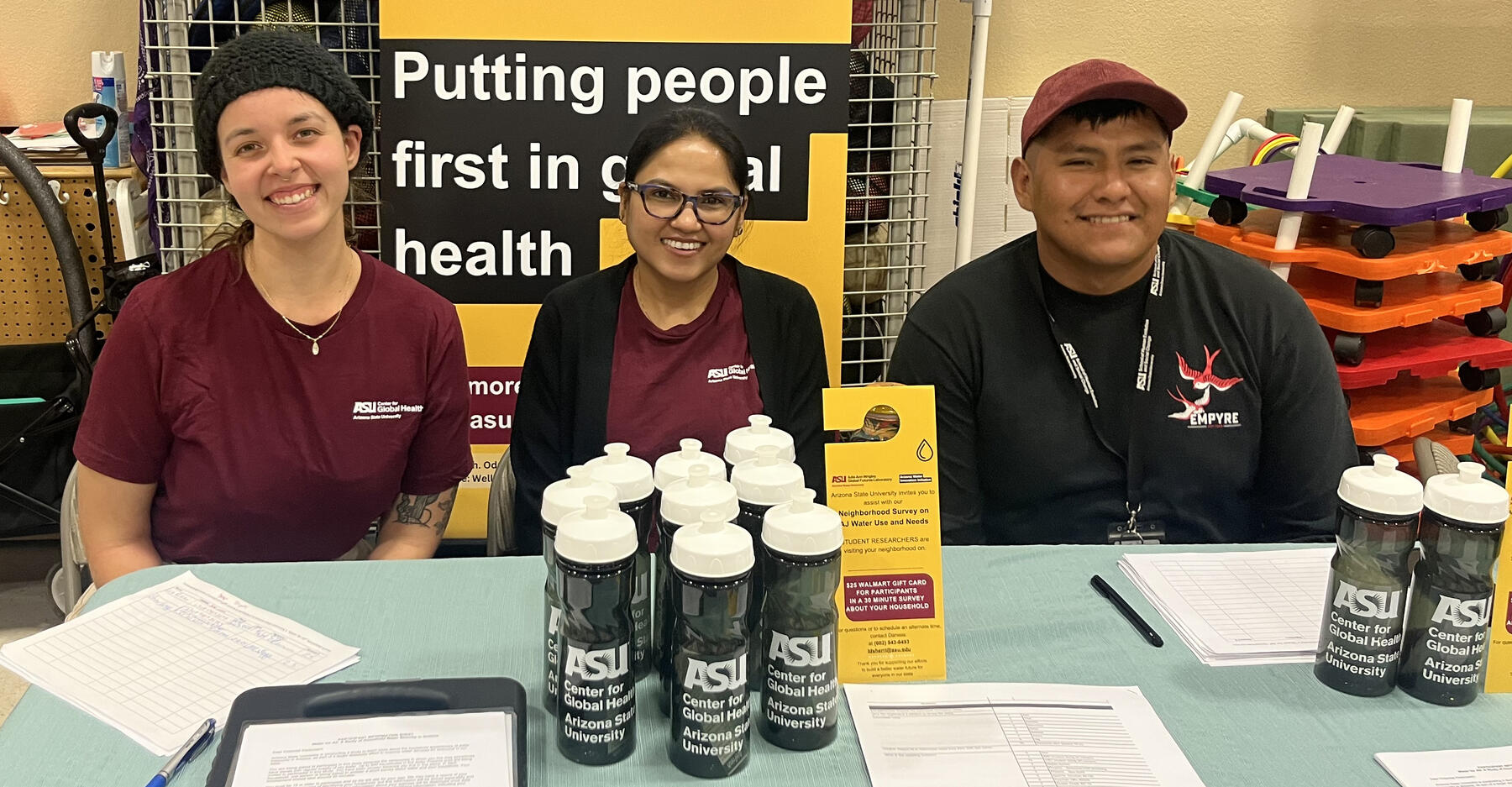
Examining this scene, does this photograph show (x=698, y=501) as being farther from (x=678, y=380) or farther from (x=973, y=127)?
(x=973, y=127)

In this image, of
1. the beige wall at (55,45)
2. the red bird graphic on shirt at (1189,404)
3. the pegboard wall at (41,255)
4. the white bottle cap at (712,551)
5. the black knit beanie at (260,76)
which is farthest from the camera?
the beige wall at (55,45)

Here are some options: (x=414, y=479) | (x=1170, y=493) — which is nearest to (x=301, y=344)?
(x=414, y=479)

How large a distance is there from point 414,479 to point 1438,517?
1.41 metres

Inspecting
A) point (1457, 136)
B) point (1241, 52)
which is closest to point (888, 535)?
point (1457, 136)

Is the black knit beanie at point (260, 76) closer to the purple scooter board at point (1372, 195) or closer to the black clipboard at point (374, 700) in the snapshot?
the black clipboard at point (374, 700)

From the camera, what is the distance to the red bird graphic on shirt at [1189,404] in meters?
1.81

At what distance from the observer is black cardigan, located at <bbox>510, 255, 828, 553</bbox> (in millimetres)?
2002

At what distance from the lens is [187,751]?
Result: 103 cm

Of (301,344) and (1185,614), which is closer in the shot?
(1185,614)

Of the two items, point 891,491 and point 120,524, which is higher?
point 891,491

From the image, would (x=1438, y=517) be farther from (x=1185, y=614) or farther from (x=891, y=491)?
(x=891, y=491)

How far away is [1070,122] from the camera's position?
1834 millimetres

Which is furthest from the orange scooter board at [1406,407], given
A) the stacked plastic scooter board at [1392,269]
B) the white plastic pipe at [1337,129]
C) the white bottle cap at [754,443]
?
the white bottle cap at [754,443]

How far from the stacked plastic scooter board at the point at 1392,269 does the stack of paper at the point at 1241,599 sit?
124 centimetres
